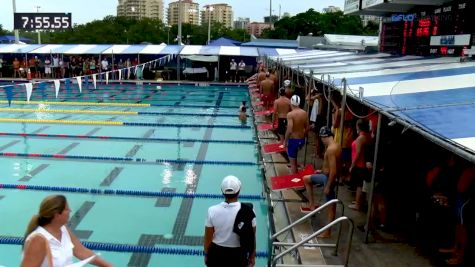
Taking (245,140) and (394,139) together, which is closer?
(394,139)

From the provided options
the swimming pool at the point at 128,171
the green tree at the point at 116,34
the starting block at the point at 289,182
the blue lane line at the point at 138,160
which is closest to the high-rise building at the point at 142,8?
the green tree at the point at 116,34

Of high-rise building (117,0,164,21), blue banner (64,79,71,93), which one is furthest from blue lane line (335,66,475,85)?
high-rise building (117,0,164,21)

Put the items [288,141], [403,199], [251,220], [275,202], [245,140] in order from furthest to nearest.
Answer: [245,140] < [288,141] < [275,202] < [403,199] < [251,220]

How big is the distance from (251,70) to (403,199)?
922 inches

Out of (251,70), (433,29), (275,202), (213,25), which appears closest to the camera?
(275,202)

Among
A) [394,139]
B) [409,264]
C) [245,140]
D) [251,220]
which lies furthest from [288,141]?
[245,140]

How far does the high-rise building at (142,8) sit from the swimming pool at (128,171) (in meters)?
110

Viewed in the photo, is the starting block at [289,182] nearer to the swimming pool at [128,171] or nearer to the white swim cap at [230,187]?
the swimming pool at [128,171]

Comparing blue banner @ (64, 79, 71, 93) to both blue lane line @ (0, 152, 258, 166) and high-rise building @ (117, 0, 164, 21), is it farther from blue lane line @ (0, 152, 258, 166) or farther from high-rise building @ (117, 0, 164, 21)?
high-rise building @ (117, 0, 164, 21)

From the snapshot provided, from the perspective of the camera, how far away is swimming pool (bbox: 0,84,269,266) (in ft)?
20.5

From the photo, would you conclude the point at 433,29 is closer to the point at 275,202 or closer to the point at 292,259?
the point at 275,202

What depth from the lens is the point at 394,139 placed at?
5.75m

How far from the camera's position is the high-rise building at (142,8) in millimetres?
121688

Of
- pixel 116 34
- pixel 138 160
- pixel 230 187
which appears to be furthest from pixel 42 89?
pixel 116 34
